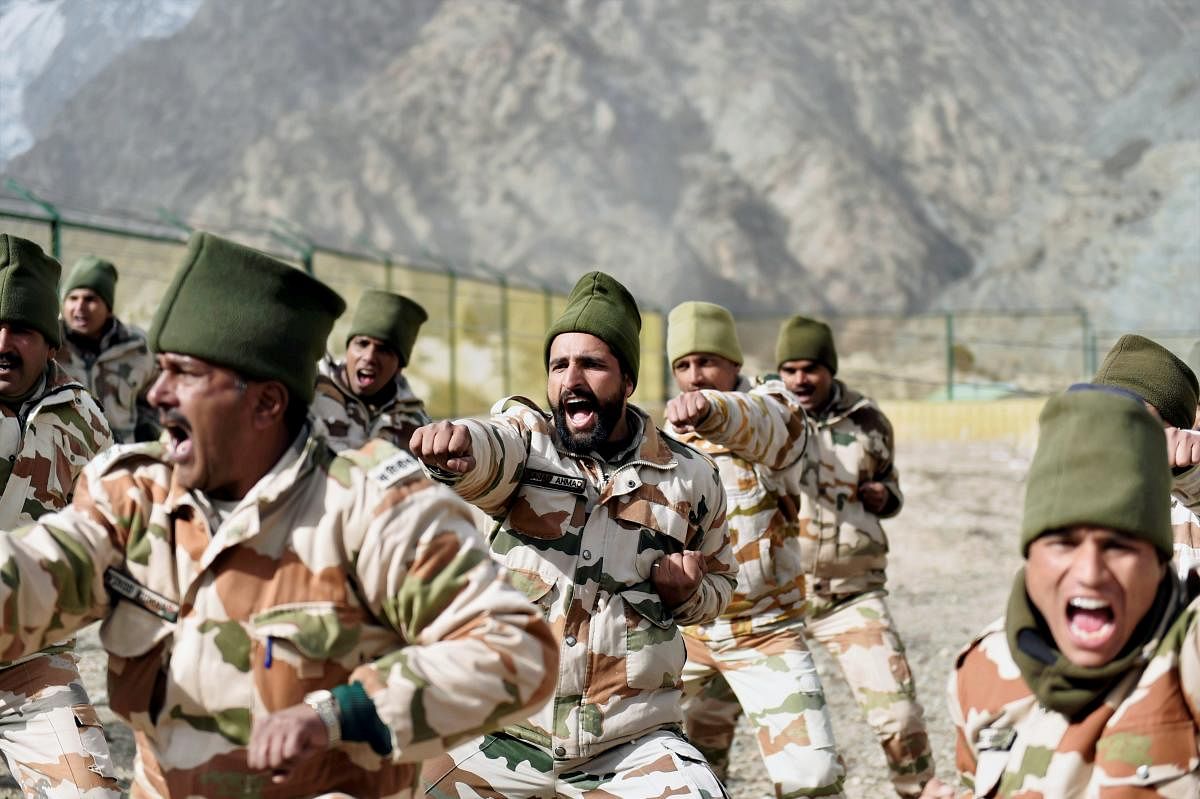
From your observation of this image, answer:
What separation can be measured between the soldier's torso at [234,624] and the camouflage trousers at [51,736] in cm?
164

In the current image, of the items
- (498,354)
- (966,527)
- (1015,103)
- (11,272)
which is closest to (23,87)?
(1015,103)

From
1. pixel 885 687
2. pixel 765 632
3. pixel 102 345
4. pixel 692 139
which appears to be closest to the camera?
pixel 765 632

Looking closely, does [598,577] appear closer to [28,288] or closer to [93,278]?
[28,288]

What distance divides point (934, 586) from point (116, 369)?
25.1 ft

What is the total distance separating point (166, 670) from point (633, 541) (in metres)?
1.71

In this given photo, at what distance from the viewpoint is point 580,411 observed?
4.26 meters

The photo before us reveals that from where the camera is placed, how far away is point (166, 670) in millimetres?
2701

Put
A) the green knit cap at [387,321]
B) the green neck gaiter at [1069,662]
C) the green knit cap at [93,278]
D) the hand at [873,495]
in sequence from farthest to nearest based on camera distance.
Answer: the green knit cap at [93,278] < the green knit cap at [387,321] < the hand at [873,495] < the green neck gaiter at [1069,662]

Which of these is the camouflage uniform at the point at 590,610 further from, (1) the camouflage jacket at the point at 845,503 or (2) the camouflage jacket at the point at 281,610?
(1) the camouflage jacket at the point at 845,503

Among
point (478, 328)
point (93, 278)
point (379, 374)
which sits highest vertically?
point (478, 328)

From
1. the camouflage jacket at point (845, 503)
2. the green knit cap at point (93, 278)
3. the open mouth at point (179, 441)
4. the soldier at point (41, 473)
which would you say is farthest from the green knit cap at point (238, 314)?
the green knit cap at point (93, 278)

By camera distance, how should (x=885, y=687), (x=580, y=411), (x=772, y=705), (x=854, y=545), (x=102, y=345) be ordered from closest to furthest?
1. (x=580, y=411)
2. (x=772, y=705)
3. (x=885, y=687)
4. (x=854, y=545)
5. (x=102, y=345)

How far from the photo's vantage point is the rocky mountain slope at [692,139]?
57969mm

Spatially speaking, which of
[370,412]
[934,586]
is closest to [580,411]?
[370,412]
